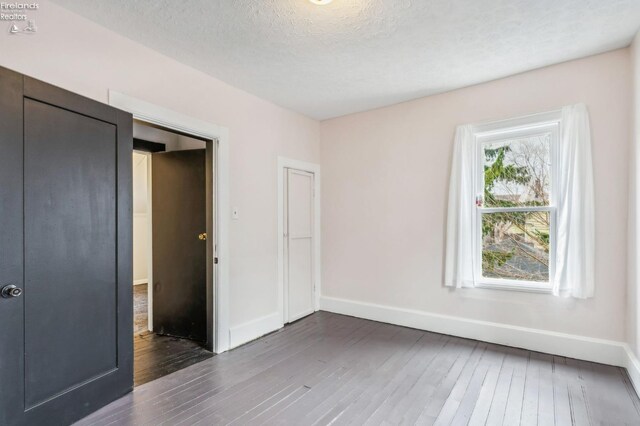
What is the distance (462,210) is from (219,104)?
109 inches

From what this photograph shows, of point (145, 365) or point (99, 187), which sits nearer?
point (99, 187)

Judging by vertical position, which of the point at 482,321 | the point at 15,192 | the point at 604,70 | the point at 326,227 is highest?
the point at 604,70

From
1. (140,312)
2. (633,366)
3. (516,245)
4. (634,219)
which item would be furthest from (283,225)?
(633,366)

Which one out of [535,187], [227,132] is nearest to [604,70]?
[535,187]

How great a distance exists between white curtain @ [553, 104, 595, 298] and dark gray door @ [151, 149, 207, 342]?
11.5 feet

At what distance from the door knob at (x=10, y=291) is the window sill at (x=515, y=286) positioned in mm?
3732

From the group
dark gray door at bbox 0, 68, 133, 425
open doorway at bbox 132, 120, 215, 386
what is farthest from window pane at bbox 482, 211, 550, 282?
dark gray door at bbox 0, 68, 133, 425

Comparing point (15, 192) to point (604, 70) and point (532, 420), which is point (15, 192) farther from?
point (604, 70)

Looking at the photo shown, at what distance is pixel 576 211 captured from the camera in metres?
2.90

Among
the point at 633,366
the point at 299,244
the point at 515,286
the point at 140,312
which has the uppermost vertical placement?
the point at 299,244

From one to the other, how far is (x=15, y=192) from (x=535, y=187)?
162 inches

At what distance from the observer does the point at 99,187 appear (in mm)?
2230

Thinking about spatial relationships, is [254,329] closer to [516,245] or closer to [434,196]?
[434,196]

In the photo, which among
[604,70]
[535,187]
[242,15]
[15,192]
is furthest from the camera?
[535,187]
